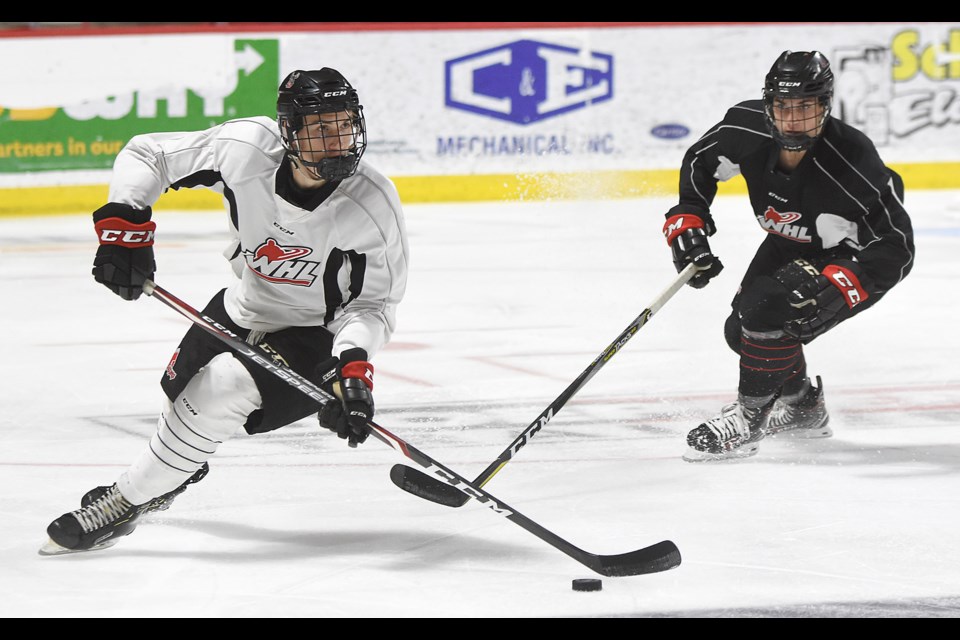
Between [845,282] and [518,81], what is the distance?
Result: 504 centimetres

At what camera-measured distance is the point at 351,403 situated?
233 cm

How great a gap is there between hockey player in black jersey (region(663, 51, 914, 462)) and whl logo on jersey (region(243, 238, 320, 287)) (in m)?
1.03

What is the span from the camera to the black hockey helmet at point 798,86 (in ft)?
9.95

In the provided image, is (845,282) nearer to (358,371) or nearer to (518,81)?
(358,371)

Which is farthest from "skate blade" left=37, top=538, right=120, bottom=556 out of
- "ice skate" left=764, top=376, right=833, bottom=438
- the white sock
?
"ice skate" left=764, top=376, right=833, bottom=438

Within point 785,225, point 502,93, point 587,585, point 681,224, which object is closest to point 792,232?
point 785,225

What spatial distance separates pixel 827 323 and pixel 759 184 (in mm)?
369

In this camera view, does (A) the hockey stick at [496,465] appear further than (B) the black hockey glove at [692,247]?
No

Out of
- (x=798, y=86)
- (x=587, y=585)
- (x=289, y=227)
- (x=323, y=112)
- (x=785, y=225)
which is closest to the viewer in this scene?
(x=587, y=585)

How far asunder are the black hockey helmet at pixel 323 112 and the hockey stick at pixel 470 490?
0.34 meters

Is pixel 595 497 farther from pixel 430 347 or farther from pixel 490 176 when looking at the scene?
pixel 490 176

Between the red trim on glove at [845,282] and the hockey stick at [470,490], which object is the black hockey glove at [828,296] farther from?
the hockey stick at [470,490]

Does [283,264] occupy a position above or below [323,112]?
below

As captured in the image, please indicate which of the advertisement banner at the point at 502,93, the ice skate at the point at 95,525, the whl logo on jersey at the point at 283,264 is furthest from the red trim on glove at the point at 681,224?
the advertisement banner at the point at 502,93
